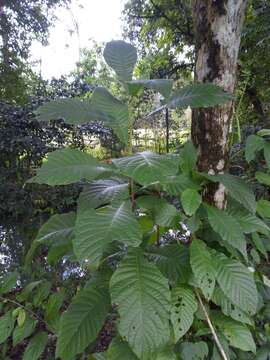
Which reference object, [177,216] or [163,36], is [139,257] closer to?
[177,216]

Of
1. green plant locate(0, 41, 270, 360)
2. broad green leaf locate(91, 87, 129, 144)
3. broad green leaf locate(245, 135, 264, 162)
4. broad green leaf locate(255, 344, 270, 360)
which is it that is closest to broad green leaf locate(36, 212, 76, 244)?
green plant locate(0, 41, 270, 360)

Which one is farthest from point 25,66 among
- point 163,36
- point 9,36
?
point 163,36

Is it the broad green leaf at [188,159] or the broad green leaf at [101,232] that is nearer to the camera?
the broad green leaf at [101,232]

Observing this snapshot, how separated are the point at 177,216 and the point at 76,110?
331 millimetres

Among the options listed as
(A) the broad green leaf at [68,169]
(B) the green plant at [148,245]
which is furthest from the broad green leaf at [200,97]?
(A) the broad green leaf at [68,169]

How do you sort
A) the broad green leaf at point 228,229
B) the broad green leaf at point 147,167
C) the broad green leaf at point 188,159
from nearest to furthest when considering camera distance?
the broad green leaf at point 147,167 < the broad green leaf at point 228,229 < the broad green leaf at point 188,159

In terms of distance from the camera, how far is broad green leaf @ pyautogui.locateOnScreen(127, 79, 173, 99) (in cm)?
75

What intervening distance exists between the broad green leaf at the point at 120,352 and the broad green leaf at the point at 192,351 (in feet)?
0.41

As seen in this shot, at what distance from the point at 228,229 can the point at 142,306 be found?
246 mm

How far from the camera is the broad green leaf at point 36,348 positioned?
0.93 m

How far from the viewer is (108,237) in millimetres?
579

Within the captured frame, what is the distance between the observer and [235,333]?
2.70 feet

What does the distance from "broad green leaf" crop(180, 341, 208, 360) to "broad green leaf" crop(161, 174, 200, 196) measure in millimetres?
353

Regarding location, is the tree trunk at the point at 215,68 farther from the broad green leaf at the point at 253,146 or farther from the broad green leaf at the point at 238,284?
the broad green leaf at the point at 238,284
